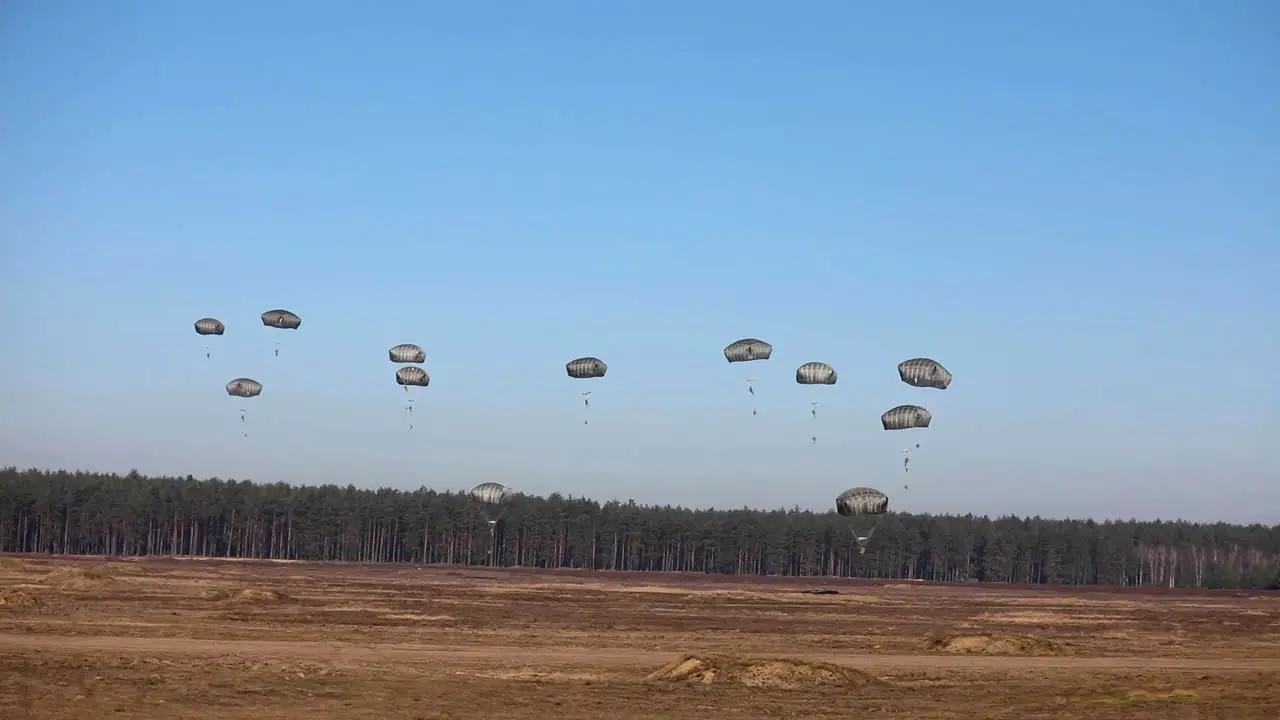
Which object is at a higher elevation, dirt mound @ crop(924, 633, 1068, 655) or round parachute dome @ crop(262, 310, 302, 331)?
round parachute dome @ crop(262, 310, 302, 331)

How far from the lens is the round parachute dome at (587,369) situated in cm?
7700

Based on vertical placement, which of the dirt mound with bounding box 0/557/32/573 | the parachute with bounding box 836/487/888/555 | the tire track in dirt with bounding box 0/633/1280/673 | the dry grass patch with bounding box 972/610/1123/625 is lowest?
the dirt mound with bounding box 0/557/32/573

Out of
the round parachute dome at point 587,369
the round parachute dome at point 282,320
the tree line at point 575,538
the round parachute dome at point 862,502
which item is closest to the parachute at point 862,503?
the round parachute dome at point 862,502

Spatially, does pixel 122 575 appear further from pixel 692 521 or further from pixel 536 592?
pixel 692 521

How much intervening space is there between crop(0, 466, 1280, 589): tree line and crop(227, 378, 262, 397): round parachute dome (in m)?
79.5

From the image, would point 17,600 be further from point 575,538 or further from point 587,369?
point 575,538

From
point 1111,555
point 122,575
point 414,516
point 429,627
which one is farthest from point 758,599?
point 1111,555

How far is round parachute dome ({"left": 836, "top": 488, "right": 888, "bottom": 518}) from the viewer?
71938mm

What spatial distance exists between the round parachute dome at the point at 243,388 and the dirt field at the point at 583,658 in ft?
51.7

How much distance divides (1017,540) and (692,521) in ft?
148

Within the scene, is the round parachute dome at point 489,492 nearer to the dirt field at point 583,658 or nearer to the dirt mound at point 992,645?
the dirt field at point 583,658

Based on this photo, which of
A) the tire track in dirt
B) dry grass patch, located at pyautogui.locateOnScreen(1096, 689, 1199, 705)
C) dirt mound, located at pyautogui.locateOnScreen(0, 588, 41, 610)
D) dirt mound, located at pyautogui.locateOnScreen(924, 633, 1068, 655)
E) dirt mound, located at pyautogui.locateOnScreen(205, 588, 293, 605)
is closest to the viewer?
dry grass patch, located at pyautogui.locateOnScreen(1096, 689, 1199, 705)

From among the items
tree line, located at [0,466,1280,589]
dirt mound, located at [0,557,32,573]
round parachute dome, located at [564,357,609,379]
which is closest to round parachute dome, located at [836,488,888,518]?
round parachute dome, located at [564,357,609,379]

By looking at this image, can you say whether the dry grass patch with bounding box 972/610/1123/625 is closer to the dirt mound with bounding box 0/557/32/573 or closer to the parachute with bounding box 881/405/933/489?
the parachute with bounding box 881/405/933/489
